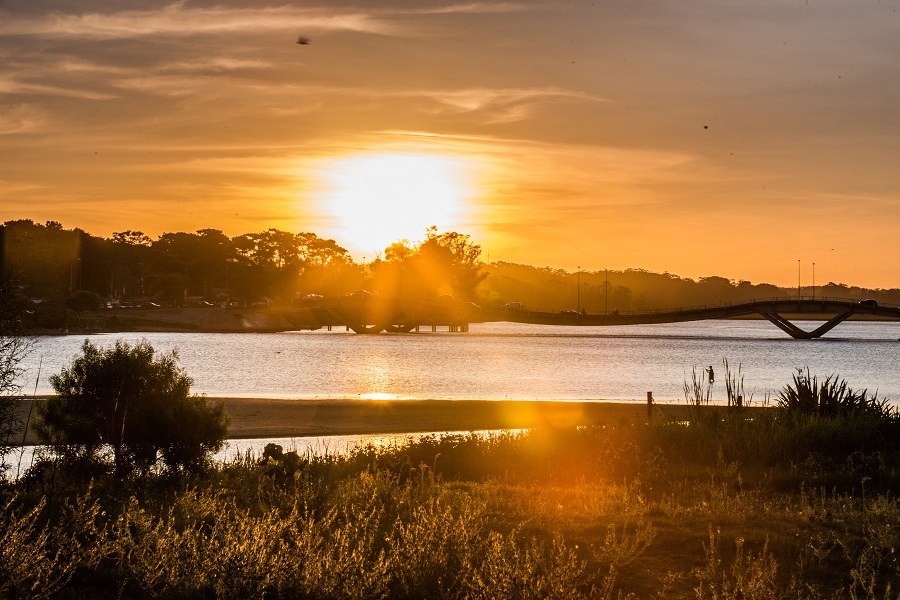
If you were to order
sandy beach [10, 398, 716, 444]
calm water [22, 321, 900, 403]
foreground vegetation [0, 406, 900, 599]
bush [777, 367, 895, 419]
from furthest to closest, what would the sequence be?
calm water [22, 321, 900, 403], sandy beach [10, 398, 716, 444], bush [777, 367, 895, 419], foreground vegetation [0, 406, 900, 599]

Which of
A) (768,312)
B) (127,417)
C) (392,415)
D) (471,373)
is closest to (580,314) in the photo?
(768,312)

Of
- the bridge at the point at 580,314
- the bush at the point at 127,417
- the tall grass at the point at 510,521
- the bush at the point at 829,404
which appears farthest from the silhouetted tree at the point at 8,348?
the bridge at the point at 580,314

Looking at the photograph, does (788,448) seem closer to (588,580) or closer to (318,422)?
(588,580)

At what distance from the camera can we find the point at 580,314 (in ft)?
525

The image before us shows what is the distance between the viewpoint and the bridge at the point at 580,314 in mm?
137875

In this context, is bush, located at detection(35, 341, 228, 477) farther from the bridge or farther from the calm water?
the bridge

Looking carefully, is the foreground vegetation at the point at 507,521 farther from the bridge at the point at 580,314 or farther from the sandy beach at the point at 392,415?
the bridge at the point at 580,314

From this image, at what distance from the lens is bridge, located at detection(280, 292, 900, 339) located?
452ft

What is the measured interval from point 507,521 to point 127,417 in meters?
7.34

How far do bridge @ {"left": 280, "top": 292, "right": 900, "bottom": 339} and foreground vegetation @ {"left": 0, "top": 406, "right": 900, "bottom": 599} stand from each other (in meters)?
122

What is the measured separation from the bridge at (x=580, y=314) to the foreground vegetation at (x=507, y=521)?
12163cm

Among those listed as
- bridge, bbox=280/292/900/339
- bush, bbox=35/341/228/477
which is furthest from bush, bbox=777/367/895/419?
bridge, bbox=280/292/900/339

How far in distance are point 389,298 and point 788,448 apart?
178548mm

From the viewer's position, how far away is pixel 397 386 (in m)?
61.7
